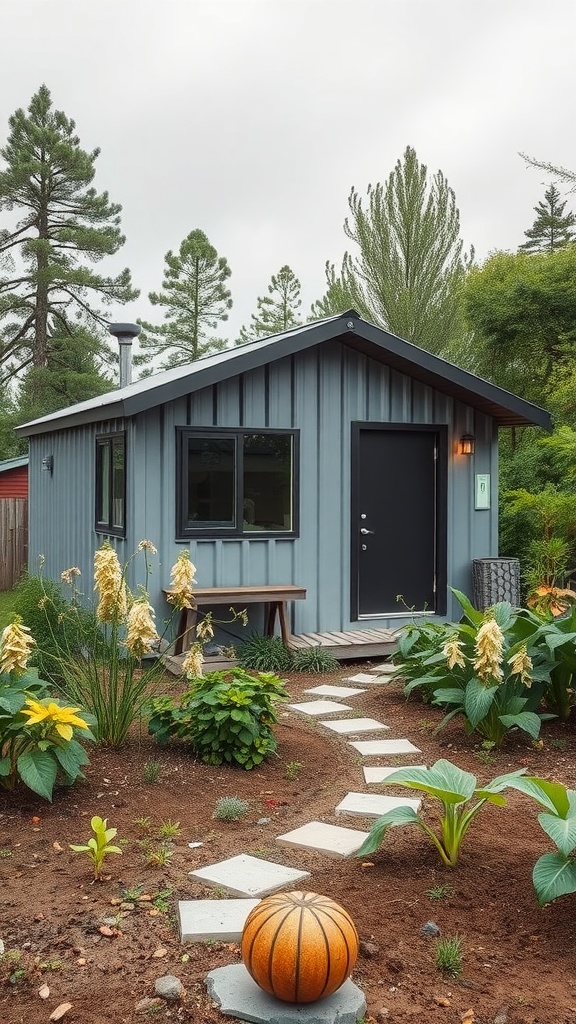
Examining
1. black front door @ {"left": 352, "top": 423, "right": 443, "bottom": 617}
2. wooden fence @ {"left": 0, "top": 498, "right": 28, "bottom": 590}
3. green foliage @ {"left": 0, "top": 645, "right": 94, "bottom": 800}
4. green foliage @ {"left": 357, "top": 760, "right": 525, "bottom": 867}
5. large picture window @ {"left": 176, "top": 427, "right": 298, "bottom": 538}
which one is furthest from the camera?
wooden fence @ {"left": 0, "top": 498, "right": 28, "bottom": 590}

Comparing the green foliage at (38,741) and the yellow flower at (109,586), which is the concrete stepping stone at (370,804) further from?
the yellow flower at (109,586)

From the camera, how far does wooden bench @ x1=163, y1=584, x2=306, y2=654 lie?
7.45 metres

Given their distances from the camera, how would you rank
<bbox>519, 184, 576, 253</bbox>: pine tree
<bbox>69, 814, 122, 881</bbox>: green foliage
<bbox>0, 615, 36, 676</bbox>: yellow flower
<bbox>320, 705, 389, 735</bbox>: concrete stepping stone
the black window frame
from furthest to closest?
<bbox>519, 184, 576, 253</bbox>: pine tree < the black window frame < <bbox>320, 705, 389, 735</bbox>: concrete stepping stone < <bbox>0, 615, 36, 676</bbox>: yellow flower < <bbox>69, 814, 122, 881</bbox>: green foliage

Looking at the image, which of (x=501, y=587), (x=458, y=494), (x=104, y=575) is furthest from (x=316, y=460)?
(x=104, y=575)

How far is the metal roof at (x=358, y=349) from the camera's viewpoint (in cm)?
737

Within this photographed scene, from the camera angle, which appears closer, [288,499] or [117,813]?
[117,813]

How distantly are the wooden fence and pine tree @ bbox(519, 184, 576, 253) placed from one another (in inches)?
1010

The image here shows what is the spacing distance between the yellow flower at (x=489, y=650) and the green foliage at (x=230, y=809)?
144 cm

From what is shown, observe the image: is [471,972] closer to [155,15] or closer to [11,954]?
[11,954]

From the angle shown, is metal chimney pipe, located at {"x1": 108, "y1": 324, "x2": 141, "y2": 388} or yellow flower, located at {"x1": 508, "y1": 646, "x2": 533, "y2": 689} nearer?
yellow flower, located at {"x1": 508, "y1": 646, "x2": 533, "y2": 689}

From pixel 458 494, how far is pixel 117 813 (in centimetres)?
596

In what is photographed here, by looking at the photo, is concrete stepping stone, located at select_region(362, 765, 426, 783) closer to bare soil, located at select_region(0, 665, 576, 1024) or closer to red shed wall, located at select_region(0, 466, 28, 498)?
bare soil, located at select_region(0, 665, 576, 1024)

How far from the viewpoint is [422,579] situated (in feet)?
29.6

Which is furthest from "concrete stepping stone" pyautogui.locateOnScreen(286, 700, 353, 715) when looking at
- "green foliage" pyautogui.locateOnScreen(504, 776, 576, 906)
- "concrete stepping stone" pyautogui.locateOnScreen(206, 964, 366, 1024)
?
"concrete stepping stone" pyautogui.locateOnScreen(206, 964, 366, 1024)
